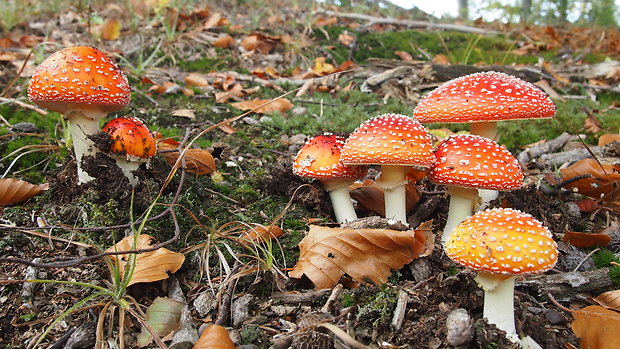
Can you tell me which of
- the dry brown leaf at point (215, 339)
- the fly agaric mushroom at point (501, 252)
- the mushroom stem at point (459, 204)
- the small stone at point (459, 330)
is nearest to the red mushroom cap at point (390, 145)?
the mushroom stem at point (459, 204)

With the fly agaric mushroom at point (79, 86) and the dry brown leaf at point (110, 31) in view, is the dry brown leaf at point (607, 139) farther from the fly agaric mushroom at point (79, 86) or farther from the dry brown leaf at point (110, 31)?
the dry brown leaf at point (110, 31)

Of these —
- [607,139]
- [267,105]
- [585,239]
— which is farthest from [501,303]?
[267,105]

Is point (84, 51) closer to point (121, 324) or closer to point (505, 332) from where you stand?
point (121, 324)

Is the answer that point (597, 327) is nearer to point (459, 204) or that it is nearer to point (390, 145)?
point (459, 204)

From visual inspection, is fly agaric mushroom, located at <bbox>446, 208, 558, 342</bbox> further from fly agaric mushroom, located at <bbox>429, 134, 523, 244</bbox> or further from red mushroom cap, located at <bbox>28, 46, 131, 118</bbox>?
red mushroom cap, located at <bbox>28, 46, 131, 118</bbox>

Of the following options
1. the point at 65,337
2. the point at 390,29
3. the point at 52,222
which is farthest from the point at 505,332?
the point at 390,29

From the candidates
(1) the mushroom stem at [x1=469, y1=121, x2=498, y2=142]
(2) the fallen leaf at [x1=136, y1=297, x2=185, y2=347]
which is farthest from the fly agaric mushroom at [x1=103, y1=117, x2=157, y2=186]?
(1) the mushroom stem at [x1=469, y1=121, x2=498, y2=142]
